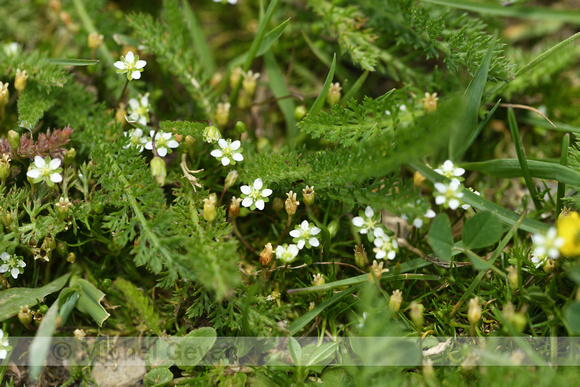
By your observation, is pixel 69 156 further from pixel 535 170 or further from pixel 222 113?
pixel 535 170

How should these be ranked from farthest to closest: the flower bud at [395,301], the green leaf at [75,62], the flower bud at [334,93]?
1. the flower bud at [334,93]
2. the green leaf at [75,62]
3. the flower bud at [395,301]

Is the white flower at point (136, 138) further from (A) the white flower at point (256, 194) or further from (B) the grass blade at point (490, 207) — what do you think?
(B) the grass blade at point (490, 207)

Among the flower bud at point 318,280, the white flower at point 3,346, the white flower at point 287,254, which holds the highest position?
the white flower at point 287,254

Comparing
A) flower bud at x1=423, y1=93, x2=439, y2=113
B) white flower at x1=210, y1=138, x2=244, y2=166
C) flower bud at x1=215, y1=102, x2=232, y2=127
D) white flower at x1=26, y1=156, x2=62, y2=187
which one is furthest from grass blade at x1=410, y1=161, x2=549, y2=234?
white flower at x1=26, y1=156, x2=62, y2=187

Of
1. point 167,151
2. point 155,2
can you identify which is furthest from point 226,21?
point 167,151

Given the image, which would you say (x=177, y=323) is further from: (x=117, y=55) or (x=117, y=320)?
(x=117, y=55)

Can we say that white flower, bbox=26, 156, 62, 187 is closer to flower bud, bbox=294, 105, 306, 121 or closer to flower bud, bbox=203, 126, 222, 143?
flower bud, bbox=203, 126, 222, 143

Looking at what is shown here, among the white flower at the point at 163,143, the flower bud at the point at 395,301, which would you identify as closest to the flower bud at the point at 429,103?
the flower bud at the point at 395,301

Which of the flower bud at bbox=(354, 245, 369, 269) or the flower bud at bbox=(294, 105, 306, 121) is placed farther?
the flower bud at bbox=(294, 105, 306, 121)
